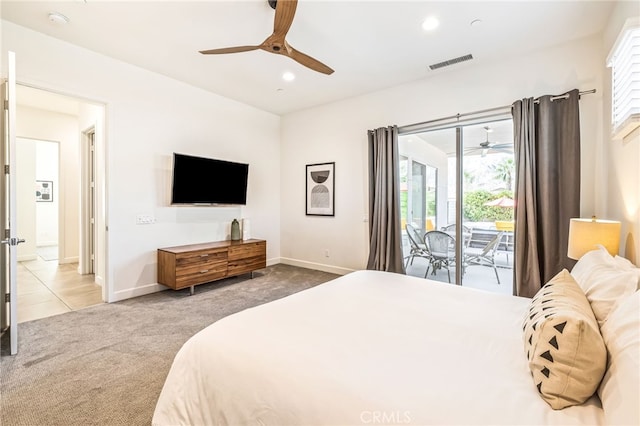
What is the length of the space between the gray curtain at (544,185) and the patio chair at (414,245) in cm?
128

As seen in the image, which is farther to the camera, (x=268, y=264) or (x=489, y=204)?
(x=268, y=264)

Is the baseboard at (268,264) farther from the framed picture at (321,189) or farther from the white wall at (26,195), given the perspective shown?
the white wall at (26,195)

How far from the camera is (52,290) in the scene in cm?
399

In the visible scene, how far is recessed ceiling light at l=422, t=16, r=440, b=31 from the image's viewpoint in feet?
9.00

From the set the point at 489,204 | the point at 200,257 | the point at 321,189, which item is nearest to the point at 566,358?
the point at 489,204

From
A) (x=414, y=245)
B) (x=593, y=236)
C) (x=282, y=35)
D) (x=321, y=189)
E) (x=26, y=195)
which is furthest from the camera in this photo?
(x=26, y=195)

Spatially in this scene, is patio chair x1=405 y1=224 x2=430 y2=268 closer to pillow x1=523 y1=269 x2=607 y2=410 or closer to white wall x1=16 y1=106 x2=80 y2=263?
pillow x1=523 y1=269 x2=607 y2=410

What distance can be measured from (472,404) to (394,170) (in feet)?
11.9

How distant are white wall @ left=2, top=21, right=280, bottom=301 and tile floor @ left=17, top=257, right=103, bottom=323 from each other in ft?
1.68

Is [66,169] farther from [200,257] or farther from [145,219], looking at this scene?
[200,257]

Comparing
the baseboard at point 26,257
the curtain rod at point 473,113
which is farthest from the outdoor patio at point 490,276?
the baseboard at point 26,257

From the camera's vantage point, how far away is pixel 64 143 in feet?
18.4

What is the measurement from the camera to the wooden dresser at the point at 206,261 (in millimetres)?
3684

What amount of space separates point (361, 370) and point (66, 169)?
22.7ft
